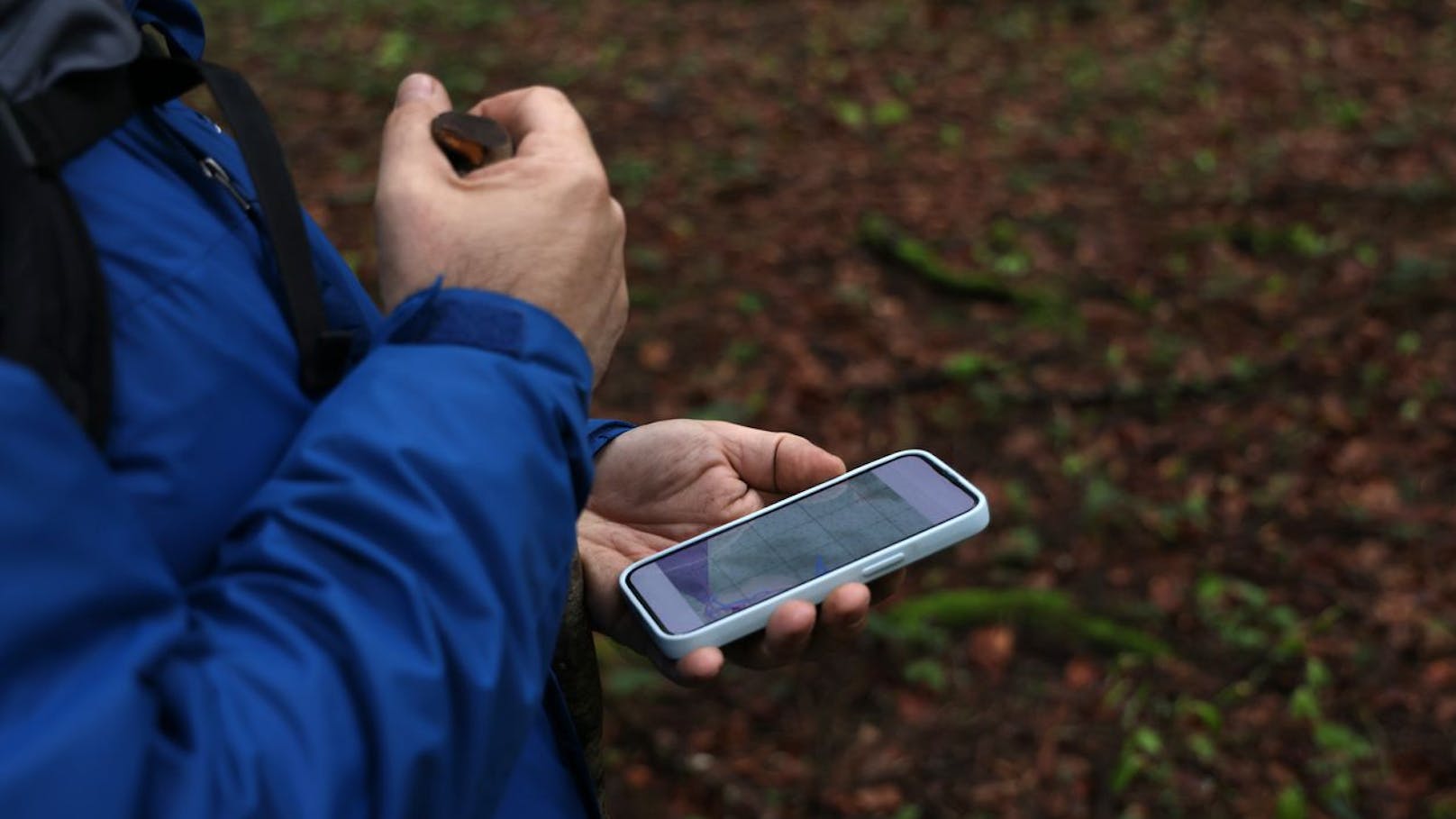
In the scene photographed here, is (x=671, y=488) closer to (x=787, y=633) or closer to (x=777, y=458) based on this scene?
(x=777, y=458)

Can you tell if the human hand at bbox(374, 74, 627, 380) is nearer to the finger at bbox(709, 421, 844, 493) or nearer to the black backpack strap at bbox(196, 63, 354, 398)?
the black backpack strap at bbox(196, 63, 354, 398)

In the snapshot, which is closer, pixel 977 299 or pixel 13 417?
pixel 13 417

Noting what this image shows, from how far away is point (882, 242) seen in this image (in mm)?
6805

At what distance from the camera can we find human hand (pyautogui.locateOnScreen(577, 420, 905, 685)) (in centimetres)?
205

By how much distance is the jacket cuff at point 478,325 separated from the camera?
4.10 feet

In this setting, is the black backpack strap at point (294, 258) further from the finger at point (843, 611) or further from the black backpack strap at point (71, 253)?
the finger at point (843, 611)

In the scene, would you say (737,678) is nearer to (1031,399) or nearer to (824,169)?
(1031,399)

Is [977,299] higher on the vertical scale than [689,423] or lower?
lower

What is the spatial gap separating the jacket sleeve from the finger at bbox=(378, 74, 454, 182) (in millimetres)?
212

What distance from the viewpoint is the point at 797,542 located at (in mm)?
2025

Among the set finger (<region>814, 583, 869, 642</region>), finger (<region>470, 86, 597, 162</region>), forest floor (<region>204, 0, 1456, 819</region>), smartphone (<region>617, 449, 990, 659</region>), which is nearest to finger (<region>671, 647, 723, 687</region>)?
smartphone (<region>617, 449, 990, 659</region>)

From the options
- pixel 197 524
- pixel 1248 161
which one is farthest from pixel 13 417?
pixel 1248 161

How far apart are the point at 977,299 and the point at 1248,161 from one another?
92.8 inches

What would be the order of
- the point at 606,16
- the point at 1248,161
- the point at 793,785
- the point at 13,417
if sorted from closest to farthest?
the point at 13,417 < the point at 793,785 < the point at 1248,161 < the point at 606,16
